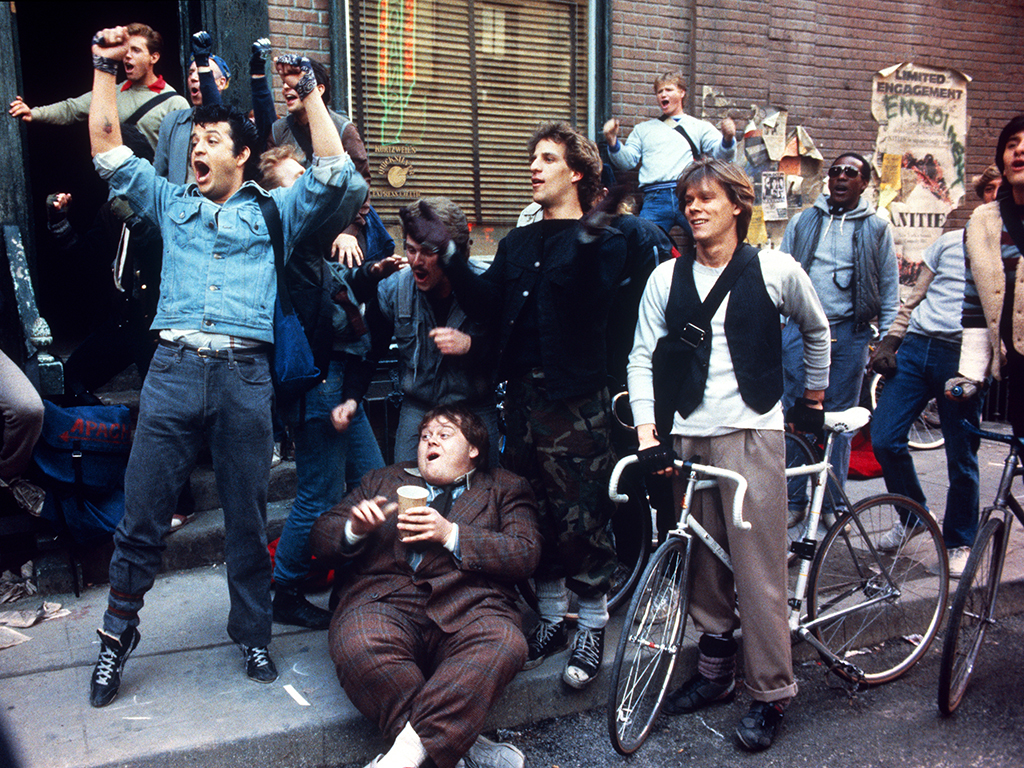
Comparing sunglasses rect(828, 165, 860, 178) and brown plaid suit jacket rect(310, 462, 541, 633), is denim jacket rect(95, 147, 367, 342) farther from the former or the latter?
sunglasses rect(828, 165, 860, 178)

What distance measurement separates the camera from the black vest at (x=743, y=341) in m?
3.19

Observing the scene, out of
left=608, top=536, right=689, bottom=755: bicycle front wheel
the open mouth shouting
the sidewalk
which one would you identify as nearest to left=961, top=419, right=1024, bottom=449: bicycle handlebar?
the sidewalk

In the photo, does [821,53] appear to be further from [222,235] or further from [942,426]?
[222,235]

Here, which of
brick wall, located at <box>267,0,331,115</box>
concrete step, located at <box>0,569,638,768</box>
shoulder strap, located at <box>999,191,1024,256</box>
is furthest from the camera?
brick wall, located at <box>267,0,331,115</box>

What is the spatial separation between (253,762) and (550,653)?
1.27m

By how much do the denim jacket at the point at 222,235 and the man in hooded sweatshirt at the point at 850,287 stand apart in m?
3.25

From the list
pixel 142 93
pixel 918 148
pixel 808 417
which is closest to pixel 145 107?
pixel 142 93

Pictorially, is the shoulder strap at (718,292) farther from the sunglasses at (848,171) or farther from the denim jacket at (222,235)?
the sunglasses at (848,171)

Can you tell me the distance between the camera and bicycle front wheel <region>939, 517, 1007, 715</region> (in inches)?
133

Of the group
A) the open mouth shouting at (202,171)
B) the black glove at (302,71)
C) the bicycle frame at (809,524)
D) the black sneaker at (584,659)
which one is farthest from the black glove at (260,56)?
the black sneaker at (584,659)

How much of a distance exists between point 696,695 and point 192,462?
222 cm

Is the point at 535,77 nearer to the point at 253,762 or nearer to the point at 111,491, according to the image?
the point at 111,491

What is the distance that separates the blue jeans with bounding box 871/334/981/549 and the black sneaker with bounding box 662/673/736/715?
1932 millimetres

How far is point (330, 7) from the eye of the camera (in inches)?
245
